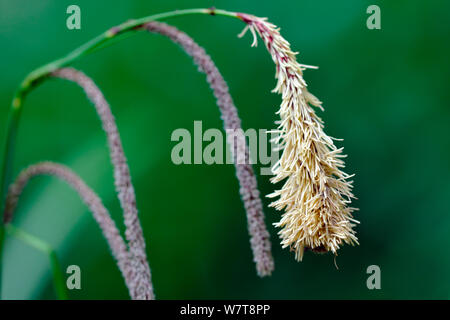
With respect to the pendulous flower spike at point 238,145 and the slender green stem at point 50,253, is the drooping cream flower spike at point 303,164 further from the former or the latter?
the slender green stem at point 50,253

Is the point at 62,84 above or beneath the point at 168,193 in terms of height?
above

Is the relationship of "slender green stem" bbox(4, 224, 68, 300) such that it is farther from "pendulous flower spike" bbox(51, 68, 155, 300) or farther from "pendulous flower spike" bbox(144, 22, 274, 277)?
"pendulous flower spike" bbox(144, 22, 274, 277)

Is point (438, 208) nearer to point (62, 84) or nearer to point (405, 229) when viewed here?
point (405, 229)

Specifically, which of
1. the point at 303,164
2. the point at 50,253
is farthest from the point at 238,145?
the point at 50,253

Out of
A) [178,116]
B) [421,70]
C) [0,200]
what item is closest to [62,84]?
[178,116]

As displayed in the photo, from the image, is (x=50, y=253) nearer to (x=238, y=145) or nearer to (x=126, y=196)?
(x=126, y=196)

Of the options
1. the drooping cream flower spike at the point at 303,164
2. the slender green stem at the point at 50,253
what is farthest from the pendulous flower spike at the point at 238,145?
the slender green stem at the point at 50,253

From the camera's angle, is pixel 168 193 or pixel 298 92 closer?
pixel 298 92
